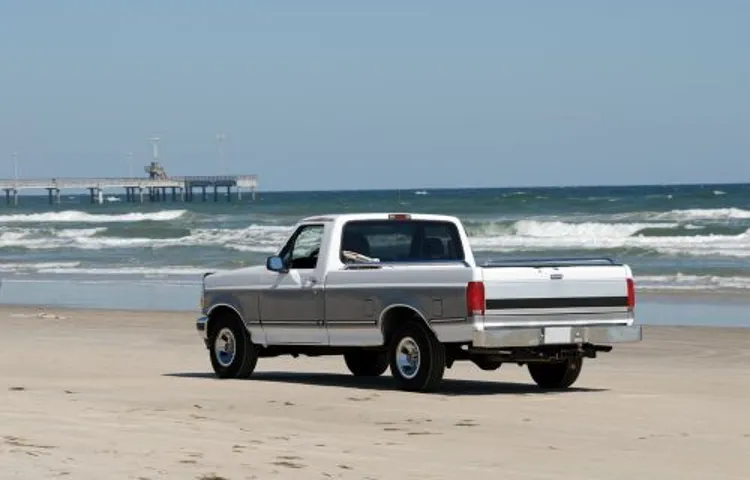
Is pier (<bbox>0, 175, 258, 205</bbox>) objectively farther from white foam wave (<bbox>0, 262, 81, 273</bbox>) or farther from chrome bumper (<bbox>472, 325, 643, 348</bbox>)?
chrome bumper (<bbox>472, 325, 643, 348</bbox>)

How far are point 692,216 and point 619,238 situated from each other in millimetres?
13724

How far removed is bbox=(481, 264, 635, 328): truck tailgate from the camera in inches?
559

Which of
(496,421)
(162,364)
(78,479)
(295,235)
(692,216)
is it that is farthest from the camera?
(692,216)

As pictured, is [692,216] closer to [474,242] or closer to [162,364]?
[474,242]

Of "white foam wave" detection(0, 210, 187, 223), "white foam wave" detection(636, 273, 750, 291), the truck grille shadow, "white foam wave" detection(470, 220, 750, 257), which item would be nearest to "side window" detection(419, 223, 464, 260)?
the truck grille shadow

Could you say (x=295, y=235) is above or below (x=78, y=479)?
above

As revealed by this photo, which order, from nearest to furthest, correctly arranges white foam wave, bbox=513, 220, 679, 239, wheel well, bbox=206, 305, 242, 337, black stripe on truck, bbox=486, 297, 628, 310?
black stripe on truck, bbox=486, 297, 628, 310 < wheel well, bbox=206, 305, 242, 337 < white foam wave, bbox=513, 220, 679, 239

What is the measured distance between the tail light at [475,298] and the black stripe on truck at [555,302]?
7 cm

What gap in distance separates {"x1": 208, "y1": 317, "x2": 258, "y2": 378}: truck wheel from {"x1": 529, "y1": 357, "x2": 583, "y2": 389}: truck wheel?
2.74 metres

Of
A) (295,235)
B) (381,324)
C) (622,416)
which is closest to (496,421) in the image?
A: (622,416)

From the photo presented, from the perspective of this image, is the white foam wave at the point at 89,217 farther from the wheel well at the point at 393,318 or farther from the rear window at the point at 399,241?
the wheel well at the point at 393,318

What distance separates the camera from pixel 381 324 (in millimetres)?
15039

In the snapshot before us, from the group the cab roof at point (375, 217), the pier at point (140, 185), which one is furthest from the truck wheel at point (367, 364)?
the pier at point (140, 185)

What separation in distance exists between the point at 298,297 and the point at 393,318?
4.03 ft
